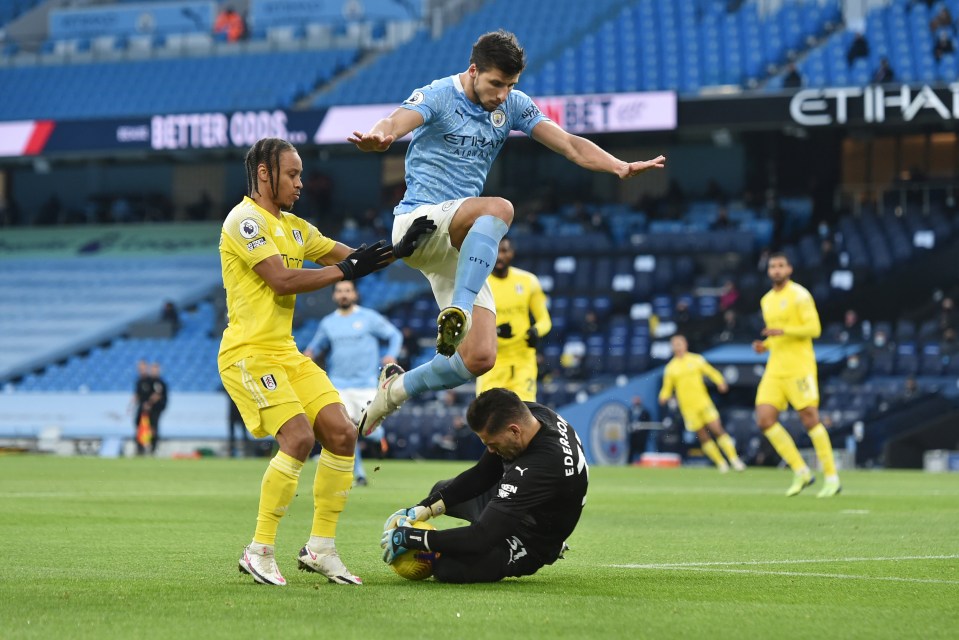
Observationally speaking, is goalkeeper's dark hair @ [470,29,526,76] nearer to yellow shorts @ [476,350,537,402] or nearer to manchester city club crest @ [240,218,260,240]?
manchester city club crest @ [240,218,260,240]

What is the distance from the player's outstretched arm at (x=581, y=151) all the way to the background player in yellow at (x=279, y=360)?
1.22 m

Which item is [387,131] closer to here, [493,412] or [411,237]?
A: [411,237]

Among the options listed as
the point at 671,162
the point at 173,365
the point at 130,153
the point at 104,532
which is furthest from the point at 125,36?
the point at 104,532

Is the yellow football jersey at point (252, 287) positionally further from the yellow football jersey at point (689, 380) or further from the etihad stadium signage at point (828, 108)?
the etihad stadium signage at point (828, 108)

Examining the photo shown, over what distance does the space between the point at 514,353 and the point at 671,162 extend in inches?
927

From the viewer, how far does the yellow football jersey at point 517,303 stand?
44.8 ft

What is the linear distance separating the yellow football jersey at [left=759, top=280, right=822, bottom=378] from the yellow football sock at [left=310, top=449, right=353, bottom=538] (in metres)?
9.00

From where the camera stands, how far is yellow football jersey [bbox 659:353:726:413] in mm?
23484

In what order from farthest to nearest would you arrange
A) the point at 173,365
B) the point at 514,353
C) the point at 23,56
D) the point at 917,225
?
the point at 23,56
the point at 173,365
the point at 917,225
the point at 514,353

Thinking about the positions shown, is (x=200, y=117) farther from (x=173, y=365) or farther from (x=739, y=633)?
(x=739, y=633)

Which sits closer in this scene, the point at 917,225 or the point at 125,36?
the point at 917,225

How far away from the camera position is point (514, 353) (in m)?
13.6

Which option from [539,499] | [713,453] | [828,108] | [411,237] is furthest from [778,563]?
[828,108]

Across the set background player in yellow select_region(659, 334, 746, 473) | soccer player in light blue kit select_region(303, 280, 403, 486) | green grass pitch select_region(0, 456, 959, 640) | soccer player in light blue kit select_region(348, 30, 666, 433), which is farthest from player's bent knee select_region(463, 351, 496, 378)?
background player in yellow select_region(659, 334, 746, 473)
